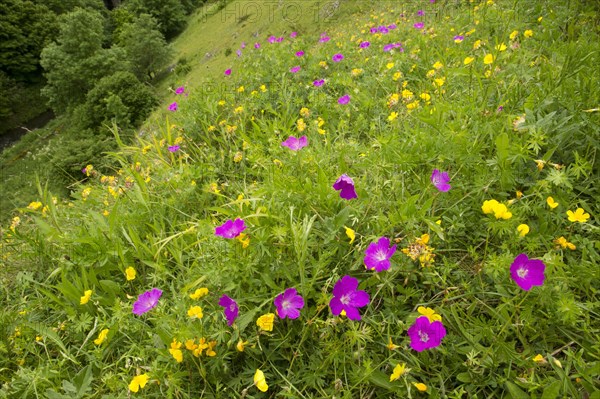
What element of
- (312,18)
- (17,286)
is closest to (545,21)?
(17,286)

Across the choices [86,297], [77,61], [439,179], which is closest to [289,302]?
[439,179]

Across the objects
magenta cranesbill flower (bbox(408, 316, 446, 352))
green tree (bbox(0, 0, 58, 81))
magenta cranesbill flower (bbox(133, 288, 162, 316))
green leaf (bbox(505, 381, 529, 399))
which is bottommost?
green leaf (bbox(505, 381, 529, 399))

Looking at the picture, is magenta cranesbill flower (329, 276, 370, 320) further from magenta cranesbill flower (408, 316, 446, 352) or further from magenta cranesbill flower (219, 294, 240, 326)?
magenta cranesbill flower (219, 294, 240, 326)

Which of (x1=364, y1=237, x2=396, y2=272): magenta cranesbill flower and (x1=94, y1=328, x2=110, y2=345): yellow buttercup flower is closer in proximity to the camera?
(x1=364, y1=237, x2=396, y2=272): magenta cranesbill flower

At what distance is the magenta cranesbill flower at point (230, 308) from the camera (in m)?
1.31

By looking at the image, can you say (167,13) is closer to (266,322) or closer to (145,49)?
(145,49)

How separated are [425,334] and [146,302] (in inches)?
42.4

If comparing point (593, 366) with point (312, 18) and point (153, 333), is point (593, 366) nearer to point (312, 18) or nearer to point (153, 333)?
point (153, 333)

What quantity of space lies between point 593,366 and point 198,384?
1.24 metres

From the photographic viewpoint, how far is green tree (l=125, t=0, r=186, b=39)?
87.1ft

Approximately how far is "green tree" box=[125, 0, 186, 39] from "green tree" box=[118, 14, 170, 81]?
7076 mm

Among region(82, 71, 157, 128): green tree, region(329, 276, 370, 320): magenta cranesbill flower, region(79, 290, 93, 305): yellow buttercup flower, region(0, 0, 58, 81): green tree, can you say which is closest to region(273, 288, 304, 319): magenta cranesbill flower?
region(329, 276, 370, 320): magenta cranesbill flower

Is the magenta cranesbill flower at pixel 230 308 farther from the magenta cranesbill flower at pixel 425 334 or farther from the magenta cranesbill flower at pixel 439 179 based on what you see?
the magenta cranesbill flower at pixel 439 179

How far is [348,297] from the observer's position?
129cm
